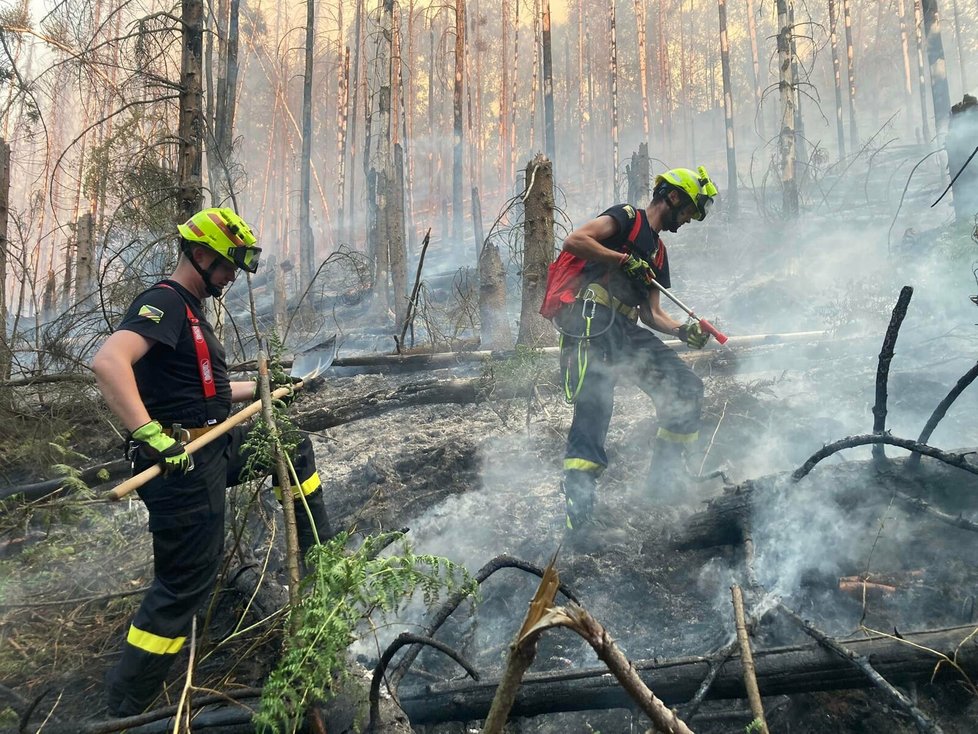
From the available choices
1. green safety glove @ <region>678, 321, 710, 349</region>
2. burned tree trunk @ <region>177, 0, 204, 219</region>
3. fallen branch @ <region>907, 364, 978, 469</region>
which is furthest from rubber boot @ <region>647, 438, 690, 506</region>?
burned tree trunk @ <region>177, 0, 204, 219</region>

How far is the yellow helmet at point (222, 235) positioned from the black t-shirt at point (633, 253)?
2.23 m

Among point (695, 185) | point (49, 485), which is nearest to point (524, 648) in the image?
point (695, 185)

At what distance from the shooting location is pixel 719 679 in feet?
6.55

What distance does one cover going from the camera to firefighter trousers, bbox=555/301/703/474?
12.2ft

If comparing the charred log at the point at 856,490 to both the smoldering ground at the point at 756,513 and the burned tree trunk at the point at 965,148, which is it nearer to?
the smoldering ground at the point at 756,513

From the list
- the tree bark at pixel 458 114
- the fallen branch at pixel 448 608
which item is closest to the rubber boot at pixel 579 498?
the fallen branch at pixel 448 608

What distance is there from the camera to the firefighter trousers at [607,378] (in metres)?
3.71

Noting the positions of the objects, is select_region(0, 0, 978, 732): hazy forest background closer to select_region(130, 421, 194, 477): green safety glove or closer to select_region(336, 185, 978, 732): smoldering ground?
select_region(336, 185, 978, 732): smoldering ground

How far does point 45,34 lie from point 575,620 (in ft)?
23.6

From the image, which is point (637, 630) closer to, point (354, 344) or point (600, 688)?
point (600, 688)

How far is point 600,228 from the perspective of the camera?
384cm

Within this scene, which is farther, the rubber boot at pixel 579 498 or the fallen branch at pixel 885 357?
the rubber boot at pixel 579 498

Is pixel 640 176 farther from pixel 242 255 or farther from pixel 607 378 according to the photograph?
pixel 242 255

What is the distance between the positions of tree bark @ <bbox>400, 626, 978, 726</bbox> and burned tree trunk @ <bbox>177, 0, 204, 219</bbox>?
4.78 m
